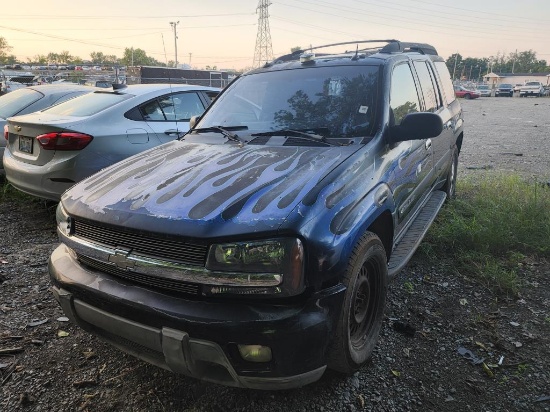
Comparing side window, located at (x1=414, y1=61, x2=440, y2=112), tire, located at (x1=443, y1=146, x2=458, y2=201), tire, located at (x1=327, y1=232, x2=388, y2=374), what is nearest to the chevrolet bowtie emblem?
tire, located at (x1=327, y1=232, x2=388, y2=374)

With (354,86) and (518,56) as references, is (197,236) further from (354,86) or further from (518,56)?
(518,56)

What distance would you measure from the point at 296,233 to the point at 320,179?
18.1 inches

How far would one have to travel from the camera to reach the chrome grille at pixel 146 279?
1947mm

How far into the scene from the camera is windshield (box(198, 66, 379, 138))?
116 inches

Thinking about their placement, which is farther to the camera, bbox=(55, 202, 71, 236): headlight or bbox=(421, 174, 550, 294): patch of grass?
bbox=(421, 174, 550, 294): patch of grass

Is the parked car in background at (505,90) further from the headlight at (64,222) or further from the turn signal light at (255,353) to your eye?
the turn signal light at (255,353)

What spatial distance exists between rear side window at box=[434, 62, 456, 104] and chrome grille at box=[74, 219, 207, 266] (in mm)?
4109

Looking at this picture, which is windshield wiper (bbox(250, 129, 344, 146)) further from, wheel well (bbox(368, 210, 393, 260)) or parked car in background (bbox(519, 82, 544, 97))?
parked car in background (bbox(519, 82, 544, 97))

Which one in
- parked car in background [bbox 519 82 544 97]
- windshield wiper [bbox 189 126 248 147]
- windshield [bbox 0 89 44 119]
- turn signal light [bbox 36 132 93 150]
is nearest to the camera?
windshield wiper [bbox 189 126 248 147]

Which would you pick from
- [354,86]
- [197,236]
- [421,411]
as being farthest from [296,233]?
[354,86]

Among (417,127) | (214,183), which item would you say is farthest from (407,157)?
(214,183)

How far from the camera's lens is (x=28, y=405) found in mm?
2287

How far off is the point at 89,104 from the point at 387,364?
4.34 meters

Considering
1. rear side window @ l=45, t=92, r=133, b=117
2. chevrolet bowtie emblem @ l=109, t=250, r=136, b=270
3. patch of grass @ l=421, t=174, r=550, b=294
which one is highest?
rear side window @ l=45, t=92, r=133, b=117
